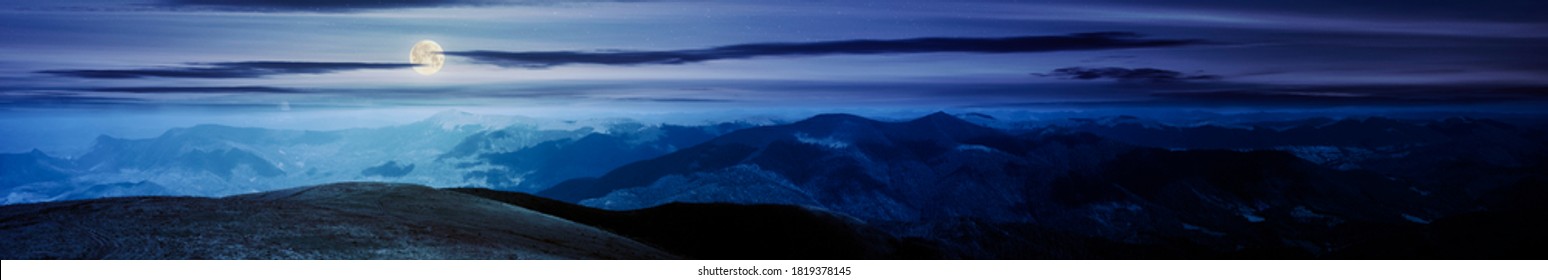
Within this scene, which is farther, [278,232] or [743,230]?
[743,230]

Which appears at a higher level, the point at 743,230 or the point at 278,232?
the point at 278,232

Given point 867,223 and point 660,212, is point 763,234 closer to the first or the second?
point 660,212

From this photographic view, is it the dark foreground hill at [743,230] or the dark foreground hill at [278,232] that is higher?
the dark foreground hill at [278,232]

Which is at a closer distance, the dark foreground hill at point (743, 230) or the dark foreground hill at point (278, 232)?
the dark foreground hill at point (278, 232)
